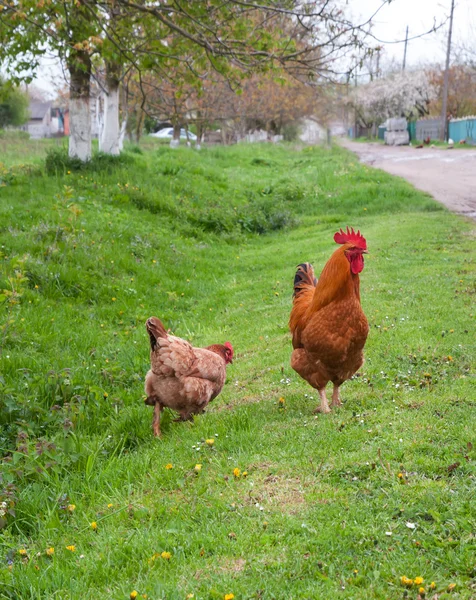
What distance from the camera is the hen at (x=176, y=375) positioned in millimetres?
5520

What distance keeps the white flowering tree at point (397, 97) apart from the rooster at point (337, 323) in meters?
64.3

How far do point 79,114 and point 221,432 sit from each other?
39.9ft

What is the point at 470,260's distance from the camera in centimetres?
1116

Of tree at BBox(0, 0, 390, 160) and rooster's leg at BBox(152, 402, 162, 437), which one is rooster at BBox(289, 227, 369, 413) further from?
tree at BBox(0, 0, 390, 160)

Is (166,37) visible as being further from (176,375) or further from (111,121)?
(176,375)

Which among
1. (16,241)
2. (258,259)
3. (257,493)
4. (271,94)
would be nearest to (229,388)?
(257,493)

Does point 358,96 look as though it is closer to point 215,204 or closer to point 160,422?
point 215,204

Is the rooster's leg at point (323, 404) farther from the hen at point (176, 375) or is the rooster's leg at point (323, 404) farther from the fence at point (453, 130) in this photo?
the fence at point (453, 130)

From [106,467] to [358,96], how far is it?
7131 cm

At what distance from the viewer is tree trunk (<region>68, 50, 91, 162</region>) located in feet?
49.6

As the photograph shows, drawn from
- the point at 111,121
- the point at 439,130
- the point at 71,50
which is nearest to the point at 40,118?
the point at 439,130

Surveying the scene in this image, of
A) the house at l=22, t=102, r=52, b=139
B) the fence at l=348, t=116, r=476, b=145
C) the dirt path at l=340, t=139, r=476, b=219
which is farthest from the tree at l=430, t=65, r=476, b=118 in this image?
the house at l=22, t=102, r=52, b=139

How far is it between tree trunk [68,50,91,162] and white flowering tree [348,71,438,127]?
55.7m

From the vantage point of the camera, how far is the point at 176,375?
552cm
